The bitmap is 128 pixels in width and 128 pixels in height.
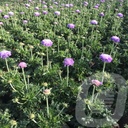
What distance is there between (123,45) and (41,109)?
2.86 meters

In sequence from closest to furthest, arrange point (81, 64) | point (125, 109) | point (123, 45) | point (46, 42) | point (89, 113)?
point (89, 113) < point (125, 109) < point (46, 42) < point (81, 64) < point (123, 45)

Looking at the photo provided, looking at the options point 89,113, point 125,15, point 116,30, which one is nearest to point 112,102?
point 89,113

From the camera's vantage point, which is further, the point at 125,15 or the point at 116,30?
the point at 125,15

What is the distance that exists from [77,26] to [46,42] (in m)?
2.54

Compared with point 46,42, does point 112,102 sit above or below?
below

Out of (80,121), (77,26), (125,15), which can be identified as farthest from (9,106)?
(125,15)

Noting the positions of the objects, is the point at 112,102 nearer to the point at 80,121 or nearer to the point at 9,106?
the point at 80,121

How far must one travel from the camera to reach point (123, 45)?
17.5 ft

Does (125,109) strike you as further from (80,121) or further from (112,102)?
(80,121)

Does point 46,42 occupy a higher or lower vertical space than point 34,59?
higher

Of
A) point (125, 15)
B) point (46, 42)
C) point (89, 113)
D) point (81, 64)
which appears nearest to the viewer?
point (89, 113)
